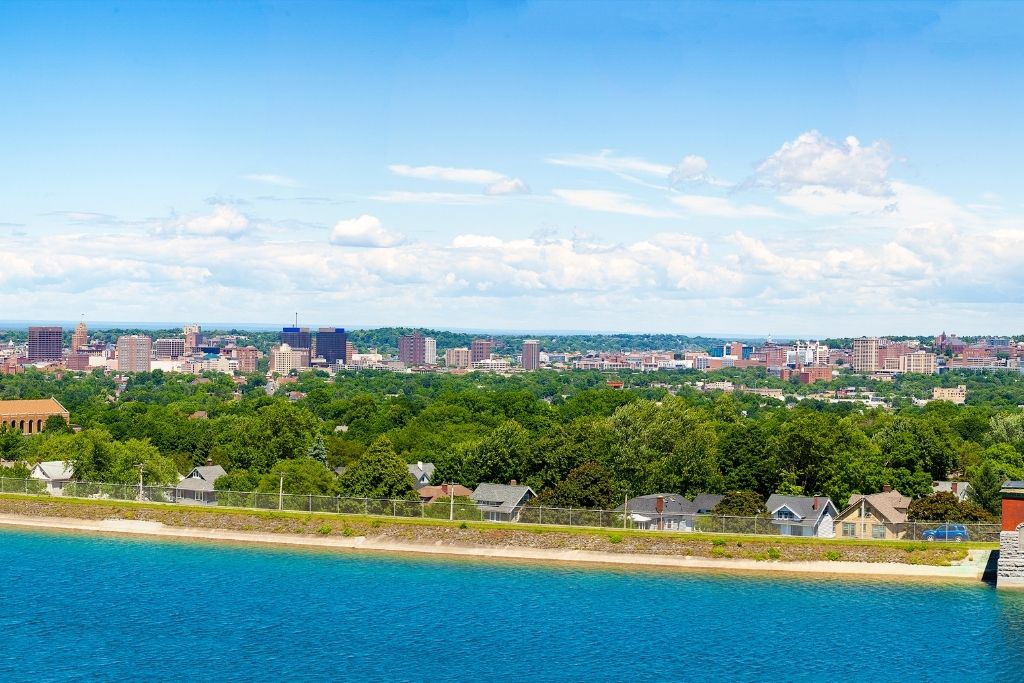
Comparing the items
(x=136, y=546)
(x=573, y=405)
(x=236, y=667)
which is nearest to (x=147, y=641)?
(x=236, y=667)

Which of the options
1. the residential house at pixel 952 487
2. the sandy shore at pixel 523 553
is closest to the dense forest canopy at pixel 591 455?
the residential house at pixel 952 487

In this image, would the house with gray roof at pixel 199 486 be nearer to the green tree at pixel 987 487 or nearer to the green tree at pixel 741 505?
the green tree at pixel 741 505

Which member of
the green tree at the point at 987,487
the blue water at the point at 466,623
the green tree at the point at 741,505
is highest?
the green tree at the point at 987,487

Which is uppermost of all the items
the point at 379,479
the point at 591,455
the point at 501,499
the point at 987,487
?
the point at 591,455

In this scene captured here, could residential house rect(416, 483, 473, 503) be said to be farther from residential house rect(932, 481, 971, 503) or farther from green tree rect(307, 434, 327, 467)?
residential house rect(932, 481, 971, 503)

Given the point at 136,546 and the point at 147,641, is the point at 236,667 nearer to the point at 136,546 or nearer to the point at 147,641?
the point at 147,641

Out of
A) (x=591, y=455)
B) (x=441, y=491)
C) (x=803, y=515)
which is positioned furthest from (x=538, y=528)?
(x=441, y=491)

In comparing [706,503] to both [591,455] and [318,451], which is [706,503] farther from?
[318,451]
